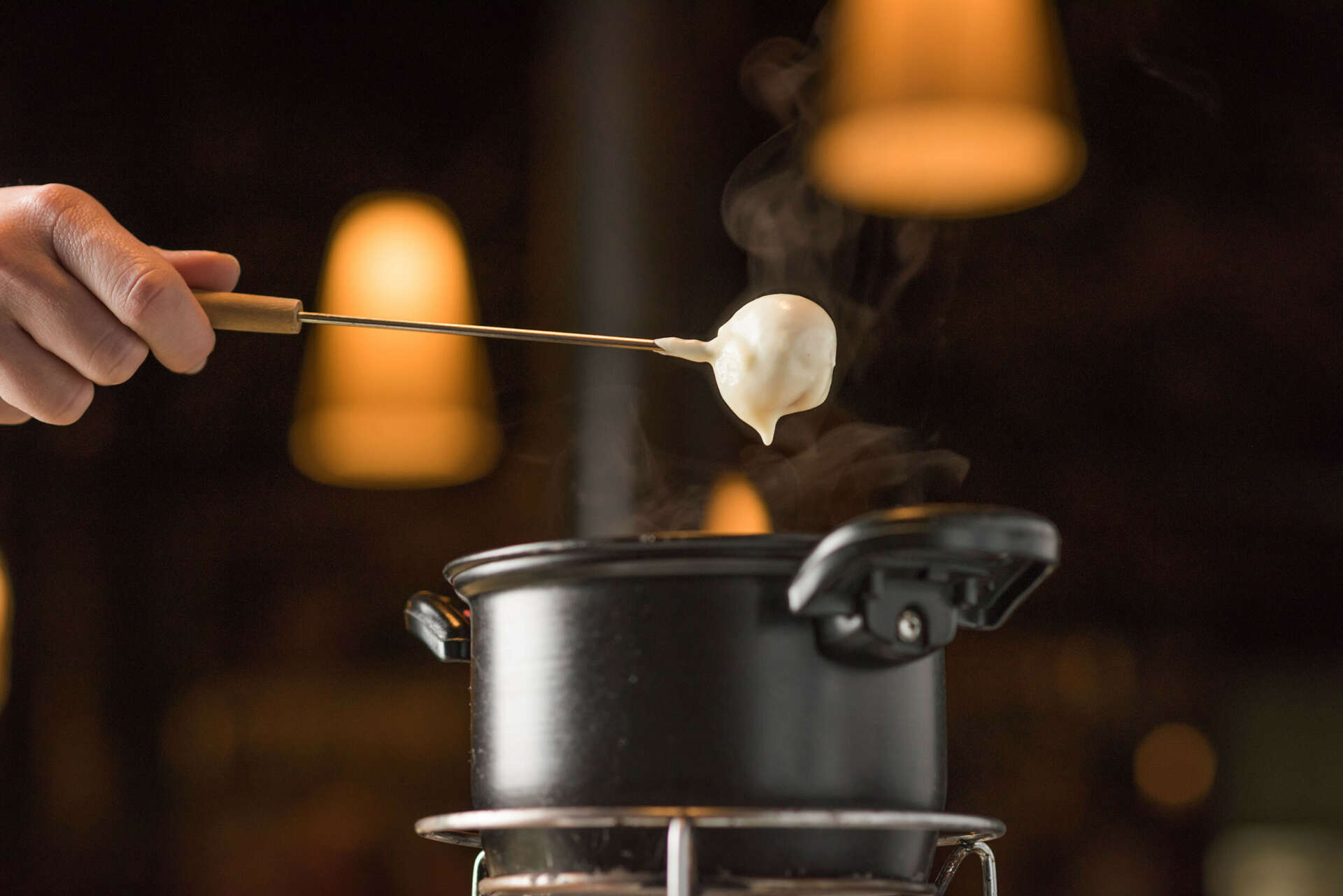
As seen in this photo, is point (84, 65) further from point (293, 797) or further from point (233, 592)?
point (293, 797)

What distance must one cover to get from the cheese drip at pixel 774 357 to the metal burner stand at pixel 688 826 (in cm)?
39

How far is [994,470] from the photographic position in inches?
141

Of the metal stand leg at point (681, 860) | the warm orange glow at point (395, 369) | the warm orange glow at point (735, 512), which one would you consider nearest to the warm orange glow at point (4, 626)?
the warm orange glow at point (395, 369)

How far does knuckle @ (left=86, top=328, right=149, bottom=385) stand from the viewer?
1.26 meters

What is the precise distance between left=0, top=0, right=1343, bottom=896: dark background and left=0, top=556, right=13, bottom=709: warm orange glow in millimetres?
177

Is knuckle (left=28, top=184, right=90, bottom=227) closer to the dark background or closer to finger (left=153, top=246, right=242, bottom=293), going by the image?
finger (left=153, top=246, right=242, bottom=293)

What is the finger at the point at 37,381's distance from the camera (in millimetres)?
1289

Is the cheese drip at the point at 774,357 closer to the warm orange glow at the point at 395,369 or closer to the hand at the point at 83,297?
the hand at the point at 83,297

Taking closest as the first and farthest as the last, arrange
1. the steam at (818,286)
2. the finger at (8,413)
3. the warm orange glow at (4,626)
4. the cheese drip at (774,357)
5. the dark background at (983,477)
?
1. the cheese drip at (774,357)
2. the finger at (8,413)
3. the steam at (818,286)
4. the warm orange glow at (4,626)
5. the dark background at (983,477)

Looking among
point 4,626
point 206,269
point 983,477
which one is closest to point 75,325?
point 206,269

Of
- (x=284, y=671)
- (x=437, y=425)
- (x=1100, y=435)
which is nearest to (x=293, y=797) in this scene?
(x=284, y=671)

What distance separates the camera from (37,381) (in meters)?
1.31

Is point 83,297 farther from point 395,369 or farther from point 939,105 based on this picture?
point 395,369

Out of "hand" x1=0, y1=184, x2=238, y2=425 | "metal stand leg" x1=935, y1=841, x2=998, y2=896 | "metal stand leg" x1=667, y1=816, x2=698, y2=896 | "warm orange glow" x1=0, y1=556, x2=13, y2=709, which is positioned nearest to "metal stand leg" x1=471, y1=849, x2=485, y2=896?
"metal stand leg" x1=667, y1=816, x2=698, y2=896
